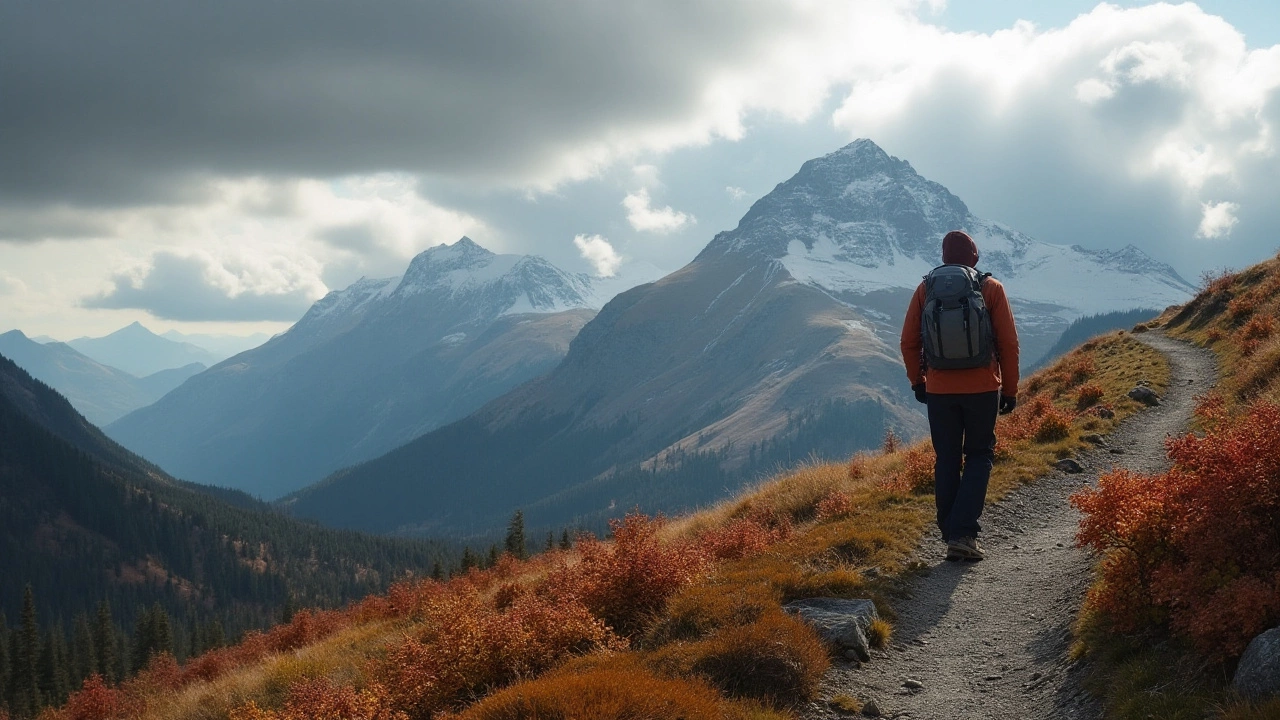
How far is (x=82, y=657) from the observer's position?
9894cm

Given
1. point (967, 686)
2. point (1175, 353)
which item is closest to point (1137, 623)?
point (967, 686)

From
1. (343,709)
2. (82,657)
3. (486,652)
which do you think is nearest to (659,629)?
(486,652)

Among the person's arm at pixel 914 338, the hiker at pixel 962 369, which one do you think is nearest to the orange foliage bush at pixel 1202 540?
the hiker at pixel 962 369

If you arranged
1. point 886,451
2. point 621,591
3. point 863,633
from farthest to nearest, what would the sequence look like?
point 886,451, point 621,591, point 863,633

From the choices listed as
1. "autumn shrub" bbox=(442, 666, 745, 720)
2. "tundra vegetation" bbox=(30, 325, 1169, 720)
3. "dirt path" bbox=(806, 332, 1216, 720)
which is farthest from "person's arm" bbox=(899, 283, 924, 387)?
"autumn shrub" bbox=(442, 666, 745, 720)

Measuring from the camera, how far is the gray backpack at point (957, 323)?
9.80 metres

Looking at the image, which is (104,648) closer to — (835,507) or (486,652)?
(835,507)

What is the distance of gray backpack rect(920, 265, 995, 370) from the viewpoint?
9797mm

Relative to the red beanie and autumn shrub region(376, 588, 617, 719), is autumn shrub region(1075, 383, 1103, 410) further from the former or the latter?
autumn shrub region(376, 588, 617, 719)

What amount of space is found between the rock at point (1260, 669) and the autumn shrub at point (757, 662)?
3347 millimetres

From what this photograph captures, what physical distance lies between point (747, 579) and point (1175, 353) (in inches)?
1097

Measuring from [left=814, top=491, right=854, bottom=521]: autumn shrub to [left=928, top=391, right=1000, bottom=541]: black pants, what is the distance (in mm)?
2410

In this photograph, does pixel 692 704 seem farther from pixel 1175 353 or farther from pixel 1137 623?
pixel 1175 353

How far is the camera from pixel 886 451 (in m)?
20.7
